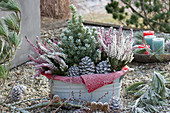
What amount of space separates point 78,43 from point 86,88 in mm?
341

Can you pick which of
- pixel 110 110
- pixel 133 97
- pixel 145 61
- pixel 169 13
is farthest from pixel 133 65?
pixel 169 13

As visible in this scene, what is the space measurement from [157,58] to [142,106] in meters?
1.18

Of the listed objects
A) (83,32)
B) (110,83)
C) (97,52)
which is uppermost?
Result: (83,32)

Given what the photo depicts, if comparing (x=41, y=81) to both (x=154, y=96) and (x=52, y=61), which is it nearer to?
(x=52, y=61)

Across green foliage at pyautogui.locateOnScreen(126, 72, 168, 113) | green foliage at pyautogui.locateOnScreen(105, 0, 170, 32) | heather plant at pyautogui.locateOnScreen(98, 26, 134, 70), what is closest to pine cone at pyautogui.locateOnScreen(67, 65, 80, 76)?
heather plant at pyautogui.locateOnScreen(98, 26, 134, 70)

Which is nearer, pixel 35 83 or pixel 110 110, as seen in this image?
pixel 110 110

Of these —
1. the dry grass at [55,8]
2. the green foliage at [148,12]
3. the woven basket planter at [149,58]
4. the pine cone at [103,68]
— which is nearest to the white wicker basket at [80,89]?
the pine cone at [103,68]

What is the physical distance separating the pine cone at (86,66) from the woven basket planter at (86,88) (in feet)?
0.22

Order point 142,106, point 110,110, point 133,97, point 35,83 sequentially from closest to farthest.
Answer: point 110,110 → point 142,106 → point 133,97 → point 35,83

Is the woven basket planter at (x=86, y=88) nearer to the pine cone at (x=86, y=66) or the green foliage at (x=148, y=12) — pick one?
the pine cone at (x=86, y=66)

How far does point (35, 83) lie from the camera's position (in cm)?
267

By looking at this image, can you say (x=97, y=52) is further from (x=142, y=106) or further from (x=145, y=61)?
(x=145, y=61)

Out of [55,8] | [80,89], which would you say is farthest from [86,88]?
[55,8]

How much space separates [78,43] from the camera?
197cm
